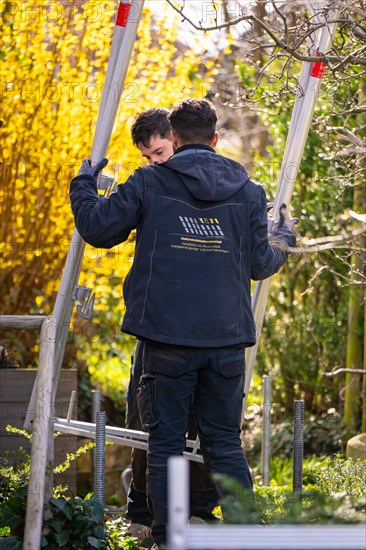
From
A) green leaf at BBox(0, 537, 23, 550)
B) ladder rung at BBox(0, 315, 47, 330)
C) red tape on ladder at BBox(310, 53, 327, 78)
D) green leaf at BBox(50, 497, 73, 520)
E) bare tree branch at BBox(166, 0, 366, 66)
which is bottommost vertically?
green leaf at BBox(0, 537, 23, 550)

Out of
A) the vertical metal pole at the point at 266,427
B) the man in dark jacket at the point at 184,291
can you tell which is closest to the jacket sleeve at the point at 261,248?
the man in dark jacket at the point at 184,291

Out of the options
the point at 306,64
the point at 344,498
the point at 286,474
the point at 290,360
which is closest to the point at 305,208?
the point at 290,360

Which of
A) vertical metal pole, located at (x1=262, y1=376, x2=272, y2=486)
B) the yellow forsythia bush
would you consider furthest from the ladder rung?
the yellow forsythia bush

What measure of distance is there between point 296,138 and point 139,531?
6.39ft

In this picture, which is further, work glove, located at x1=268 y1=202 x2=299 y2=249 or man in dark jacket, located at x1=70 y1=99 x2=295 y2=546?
work glove, located at x1=268 y1=202 x2=299 y2=249

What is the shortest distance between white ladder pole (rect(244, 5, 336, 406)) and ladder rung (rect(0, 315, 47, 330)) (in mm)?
1159

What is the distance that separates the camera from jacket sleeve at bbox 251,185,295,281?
3.66 m

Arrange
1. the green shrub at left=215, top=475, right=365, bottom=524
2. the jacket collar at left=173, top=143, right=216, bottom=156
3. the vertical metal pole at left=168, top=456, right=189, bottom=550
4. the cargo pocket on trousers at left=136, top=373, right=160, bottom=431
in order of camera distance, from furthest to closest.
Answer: the jacket collar at left=173, top=143, right=216, bottom=156, the cargo pocket on trousers at left=136, top=373, right=160, bottom=431, the green shrub at left=215, top=475, right=365, bottom=524, the vertical metal pole at left=168, top=456, right=189, bottom=550

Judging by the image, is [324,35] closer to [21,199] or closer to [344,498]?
[344,498]

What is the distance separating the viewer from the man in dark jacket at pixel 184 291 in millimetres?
3453

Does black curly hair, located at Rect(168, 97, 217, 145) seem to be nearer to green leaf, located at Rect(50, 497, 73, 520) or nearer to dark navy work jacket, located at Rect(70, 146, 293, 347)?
dark navy work jacket, located at Rect(70, 146, 293, 347)

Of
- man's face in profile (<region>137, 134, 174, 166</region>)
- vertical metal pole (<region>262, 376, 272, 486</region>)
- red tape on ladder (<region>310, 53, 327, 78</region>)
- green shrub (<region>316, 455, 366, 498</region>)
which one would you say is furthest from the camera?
vertical metal pole (<region>262, 376, 272, 486</region>)

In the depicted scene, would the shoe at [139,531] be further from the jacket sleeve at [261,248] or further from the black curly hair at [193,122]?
the black curly hair at [193,122]

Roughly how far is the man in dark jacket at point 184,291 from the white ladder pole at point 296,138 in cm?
87
